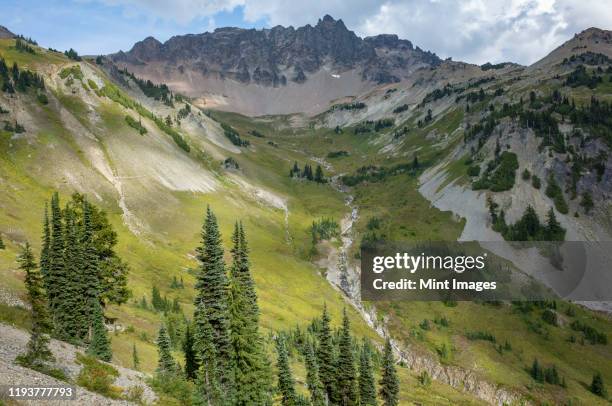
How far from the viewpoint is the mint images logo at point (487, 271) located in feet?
454

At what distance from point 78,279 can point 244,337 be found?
1938 cm

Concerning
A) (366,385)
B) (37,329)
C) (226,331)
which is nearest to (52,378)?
(37,329)

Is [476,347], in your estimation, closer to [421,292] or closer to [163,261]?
[421,292]

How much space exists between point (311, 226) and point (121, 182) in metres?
77.1

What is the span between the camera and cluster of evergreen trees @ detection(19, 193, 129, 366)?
141 ft

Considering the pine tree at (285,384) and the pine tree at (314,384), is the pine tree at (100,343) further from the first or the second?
the pine tree at (314,384)

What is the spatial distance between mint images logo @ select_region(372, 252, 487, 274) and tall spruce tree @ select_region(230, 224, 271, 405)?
128042 mm

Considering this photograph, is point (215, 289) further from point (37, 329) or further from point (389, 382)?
point (389, 382)

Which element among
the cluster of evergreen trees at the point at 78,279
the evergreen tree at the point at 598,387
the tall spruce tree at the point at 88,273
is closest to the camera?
the cluster of evergreen trees at the point at 78,279

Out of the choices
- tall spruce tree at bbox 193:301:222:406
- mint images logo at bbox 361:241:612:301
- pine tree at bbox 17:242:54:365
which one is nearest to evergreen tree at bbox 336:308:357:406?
tall spruce tree at bbox 193:301:222:406

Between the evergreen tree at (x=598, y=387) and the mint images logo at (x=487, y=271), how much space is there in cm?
3348

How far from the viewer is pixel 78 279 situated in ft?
148

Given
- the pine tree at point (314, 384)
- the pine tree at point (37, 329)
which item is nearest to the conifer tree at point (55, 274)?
the pine tree at point (37, 329)

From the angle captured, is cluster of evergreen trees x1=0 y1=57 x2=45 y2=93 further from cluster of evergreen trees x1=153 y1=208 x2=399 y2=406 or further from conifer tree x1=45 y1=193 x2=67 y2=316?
cluster of evergreen trees x1=153 y1=208 x2=399 y2=406
